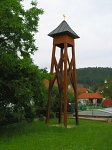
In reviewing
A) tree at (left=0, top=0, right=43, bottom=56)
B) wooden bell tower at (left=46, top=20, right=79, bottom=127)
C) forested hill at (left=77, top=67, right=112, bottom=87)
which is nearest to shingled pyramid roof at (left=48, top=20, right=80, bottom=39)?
wooden bell tower at (left=46, top=20, right=79, bottom=127)

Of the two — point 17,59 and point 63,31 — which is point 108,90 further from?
point 17,59

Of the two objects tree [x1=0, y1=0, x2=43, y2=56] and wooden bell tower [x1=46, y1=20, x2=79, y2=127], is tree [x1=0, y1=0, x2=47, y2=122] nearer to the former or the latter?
tree [x1=0, y1=0, x2=43, y2=56]

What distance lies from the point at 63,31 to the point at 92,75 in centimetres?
14560

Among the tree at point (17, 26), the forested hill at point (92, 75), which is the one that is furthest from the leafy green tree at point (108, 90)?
the tree at point (17, 26)

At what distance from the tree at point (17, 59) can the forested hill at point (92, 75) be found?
139 metres

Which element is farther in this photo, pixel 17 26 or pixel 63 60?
pixel 63 60

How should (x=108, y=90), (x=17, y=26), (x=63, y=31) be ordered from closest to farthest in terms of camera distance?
1. (x=17, y=26)
2. (x=63, y=31)
3. (x=108, y=90)

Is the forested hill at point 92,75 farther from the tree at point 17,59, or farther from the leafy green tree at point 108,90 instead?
the tree at point 17,59

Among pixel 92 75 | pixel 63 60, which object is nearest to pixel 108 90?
pixel 63 60

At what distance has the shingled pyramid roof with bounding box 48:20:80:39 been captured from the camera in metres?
26.8

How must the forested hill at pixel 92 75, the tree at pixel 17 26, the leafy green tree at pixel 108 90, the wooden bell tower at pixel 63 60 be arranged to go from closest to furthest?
the tree at pixel 17 26 → the wooden bell tower at pixel 63 60 → the leafy green tree at pixel 108 90 → the forested hill at pixel 92 75

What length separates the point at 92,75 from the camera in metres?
171

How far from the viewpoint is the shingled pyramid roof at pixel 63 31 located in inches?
1056

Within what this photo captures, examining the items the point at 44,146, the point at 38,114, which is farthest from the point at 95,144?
the point at 38,114
